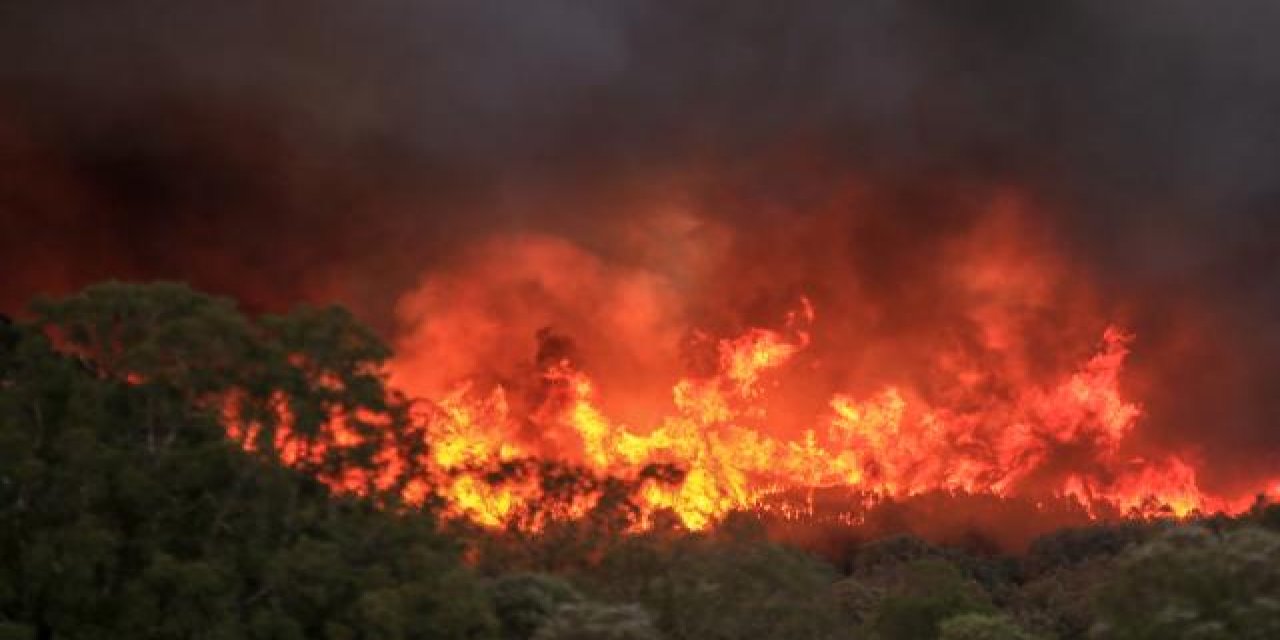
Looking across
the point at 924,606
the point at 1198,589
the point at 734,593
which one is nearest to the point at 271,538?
the point at 734,593

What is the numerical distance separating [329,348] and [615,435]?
9046cm

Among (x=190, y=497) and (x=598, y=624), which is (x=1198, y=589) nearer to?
(x=598, y=624)

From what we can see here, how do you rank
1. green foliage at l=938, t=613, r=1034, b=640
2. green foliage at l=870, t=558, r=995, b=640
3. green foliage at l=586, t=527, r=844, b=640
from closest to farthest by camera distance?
1. green foliage at l=586, t=527, r=844, b=640
2. green foliage at l=938, t=613, r=1034, b=640
3. green foliage at l=870, t=558, r=995, b=640

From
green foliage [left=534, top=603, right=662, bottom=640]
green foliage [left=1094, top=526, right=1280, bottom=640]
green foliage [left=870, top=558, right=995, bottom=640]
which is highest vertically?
green foliage [left=870, top=558, right=995, bottom=640]

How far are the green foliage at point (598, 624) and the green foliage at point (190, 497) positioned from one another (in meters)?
3.81

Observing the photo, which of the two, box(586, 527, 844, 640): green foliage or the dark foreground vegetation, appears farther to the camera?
box(586, 527, 844, 640): green foliage

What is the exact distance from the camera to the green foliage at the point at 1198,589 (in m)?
43.6

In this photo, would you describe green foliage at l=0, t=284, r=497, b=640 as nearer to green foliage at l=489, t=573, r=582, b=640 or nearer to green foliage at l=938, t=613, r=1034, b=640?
green foliage at l=489, t=573, r=582, b=640

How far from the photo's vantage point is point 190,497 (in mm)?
50875

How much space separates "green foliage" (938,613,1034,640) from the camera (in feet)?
196

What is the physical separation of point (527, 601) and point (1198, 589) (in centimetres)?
2096

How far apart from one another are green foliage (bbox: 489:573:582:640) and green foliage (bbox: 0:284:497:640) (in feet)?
7.97

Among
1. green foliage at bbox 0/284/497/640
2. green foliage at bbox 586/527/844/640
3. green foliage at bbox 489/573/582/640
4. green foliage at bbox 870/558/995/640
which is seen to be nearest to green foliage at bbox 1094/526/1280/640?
green foliage at bbox 586/527/844/640

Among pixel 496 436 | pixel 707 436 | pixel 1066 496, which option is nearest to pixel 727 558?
pixel 496 436
